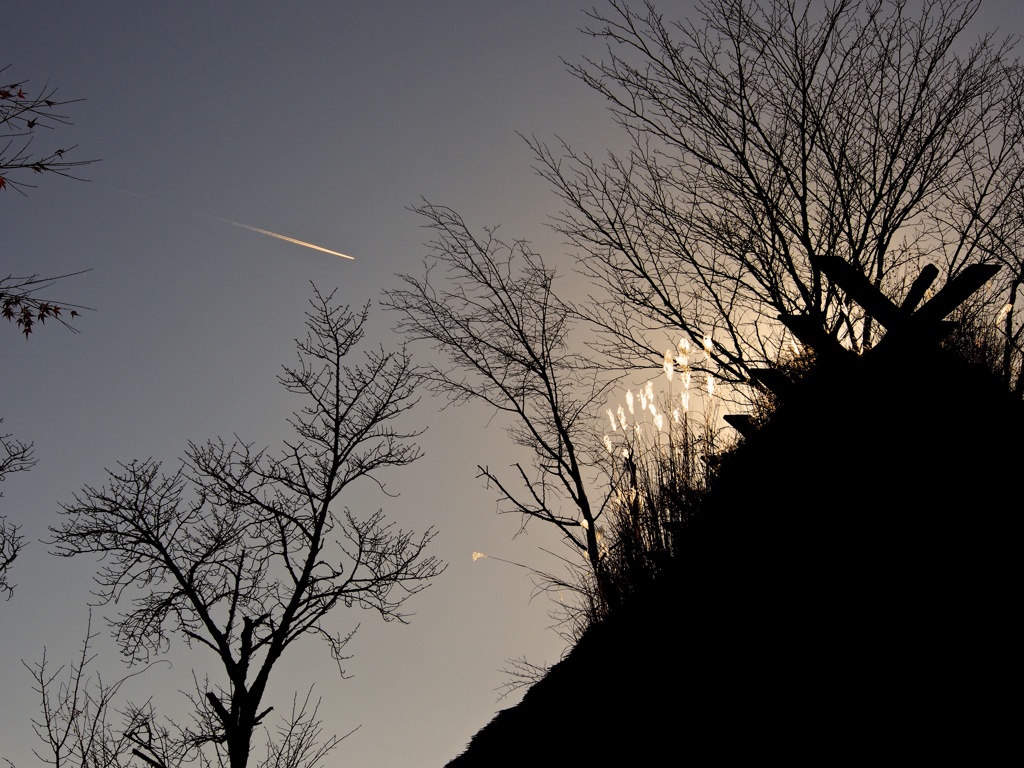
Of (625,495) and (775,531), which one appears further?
(625,495)

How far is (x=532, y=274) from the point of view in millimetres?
10078

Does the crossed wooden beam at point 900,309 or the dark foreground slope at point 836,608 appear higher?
the crossed wooden beam at point 900,309

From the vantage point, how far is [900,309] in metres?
3.76

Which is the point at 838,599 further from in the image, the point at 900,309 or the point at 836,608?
the point at 900,309

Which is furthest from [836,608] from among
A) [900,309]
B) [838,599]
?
[900,309]

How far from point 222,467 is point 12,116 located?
934cm

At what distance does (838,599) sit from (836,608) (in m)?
0.05

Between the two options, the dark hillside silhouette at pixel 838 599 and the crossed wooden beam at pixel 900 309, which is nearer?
the dark hillside silhouette at pixel 838 599

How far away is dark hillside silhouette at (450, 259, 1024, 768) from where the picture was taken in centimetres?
237

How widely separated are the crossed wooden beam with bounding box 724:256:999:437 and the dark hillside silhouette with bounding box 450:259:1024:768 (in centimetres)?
1

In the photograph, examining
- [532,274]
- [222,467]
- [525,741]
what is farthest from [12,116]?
[222,467]

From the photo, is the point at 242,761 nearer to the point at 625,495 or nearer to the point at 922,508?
the point at 625,495

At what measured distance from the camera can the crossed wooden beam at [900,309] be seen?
353cm

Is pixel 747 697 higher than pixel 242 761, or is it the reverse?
pixel 242 761
